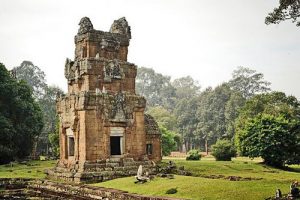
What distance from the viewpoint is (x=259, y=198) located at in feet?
44.5

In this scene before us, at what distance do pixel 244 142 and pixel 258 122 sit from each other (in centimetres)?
221

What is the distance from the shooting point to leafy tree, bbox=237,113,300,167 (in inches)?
1307

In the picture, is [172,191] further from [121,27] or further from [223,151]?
[223,151]

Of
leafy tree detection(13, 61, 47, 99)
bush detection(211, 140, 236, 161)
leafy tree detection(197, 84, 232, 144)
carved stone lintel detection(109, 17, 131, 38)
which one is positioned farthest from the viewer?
leafy tree detection(13, 61, 47, 99)

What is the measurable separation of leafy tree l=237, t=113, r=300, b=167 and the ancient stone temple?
1295cm

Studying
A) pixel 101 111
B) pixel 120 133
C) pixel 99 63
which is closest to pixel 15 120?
pixel 99 63

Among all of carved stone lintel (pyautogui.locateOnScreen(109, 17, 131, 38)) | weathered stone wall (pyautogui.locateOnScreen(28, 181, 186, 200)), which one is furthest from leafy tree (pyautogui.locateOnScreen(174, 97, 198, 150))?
weathered stone wall (pyautogui.locateOnScreen(28, 181, 186, 200))

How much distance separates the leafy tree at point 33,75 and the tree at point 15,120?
4456cm

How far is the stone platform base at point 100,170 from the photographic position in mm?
21703

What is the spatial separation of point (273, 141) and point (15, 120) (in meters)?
25.0

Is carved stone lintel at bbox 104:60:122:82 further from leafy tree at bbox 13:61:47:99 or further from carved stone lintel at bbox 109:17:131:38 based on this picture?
leafy tree at bbox 13:61:47:99

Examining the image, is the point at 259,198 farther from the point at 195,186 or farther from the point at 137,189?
the point at 137,189

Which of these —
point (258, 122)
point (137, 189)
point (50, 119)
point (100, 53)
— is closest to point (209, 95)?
point (50, 119)

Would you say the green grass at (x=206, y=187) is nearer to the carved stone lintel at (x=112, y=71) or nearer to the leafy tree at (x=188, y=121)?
the carved stone lintel at (x=112, y=71)
